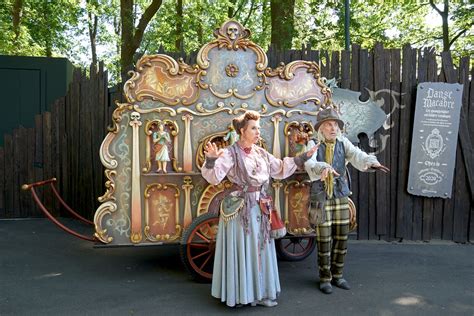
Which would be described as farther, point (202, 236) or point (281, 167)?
point (202, 236)

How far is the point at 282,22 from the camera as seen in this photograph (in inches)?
403

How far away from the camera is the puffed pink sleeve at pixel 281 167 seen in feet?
14.7

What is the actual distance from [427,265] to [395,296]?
1.29 m

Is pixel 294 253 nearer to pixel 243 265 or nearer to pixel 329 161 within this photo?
pixel 329 161

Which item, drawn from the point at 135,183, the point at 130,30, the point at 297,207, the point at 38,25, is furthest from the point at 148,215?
the point at 38,25

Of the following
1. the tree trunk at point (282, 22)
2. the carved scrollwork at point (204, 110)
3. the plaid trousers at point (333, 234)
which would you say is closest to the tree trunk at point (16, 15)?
the tree trunk at point (282, 22)

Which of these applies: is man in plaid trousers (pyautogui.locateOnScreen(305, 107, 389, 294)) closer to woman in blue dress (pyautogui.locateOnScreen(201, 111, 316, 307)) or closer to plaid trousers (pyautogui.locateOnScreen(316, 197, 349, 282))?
plaid trousers (pyautogui.locateOnScreen(316, 197, 349, 282))

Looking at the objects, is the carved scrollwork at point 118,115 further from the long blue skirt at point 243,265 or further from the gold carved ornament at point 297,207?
the gold carved ornament at point 297,207

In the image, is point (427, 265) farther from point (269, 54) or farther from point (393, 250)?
point (269, 54)

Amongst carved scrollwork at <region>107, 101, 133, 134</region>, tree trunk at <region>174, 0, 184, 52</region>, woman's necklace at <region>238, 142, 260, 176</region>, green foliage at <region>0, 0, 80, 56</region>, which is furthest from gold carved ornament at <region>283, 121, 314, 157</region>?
green foliage at <region>0, 0, 80, 56</region>

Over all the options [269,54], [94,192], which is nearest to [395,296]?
[269,54]

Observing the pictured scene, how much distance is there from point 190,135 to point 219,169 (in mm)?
887

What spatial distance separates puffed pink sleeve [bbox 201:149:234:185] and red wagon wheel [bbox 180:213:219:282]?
80 cm

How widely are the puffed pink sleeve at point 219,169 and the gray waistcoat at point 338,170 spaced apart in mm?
929
